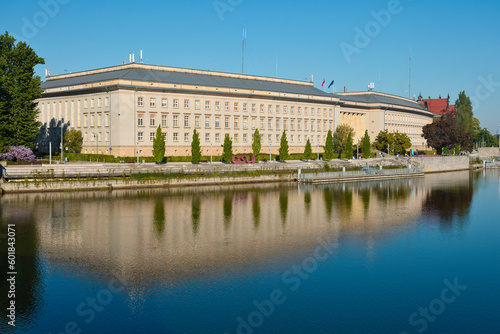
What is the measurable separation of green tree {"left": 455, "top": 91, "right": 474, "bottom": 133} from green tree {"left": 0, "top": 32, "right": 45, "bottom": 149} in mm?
147989

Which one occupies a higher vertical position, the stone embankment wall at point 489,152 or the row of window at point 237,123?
the row of window at point 237,123

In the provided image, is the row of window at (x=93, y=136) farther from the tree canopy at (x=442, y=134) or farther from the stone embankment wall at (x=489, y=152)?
the stone embankment wall at (x=489, y=152)

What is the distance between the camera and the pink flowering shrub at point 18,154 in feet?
224

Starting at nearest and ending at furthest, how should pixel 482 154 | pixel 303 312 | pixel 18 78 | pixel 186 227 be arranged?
pixel 303 312, pixel 186 227, pixel 18 78, pixel 482 154

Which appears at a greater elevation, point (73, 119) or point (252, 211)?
point (73, 119)

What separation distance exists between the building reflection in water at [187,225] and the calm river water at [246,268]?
0.16 meters

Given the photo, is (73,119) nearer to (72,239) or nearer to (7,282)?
(72,239)

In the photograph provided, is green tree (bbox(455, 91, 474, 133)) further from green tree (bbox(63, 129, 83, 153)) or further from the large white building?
green tree (bbox(63, 129, 83, 153))

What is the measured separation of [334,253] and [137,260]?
513 inches

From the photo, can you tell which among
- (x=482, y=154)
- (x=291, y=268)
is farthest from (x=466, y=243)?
(x=482, y=154)

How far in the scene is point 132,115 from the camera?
87688 millimetres

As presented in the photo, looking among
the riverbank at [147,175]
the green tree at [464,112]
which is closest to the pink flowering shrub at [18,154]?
the riverbank at [147,175]

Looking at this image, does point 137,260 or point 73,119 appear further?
point 73,119

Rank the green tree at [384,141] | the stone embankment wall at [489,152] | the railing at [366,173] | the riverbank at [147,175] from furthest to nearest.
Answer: the stone embankment wall at [489,152] → the green tree at [384,141] → the railing at [366,173] → the riverbank at [147,175]
